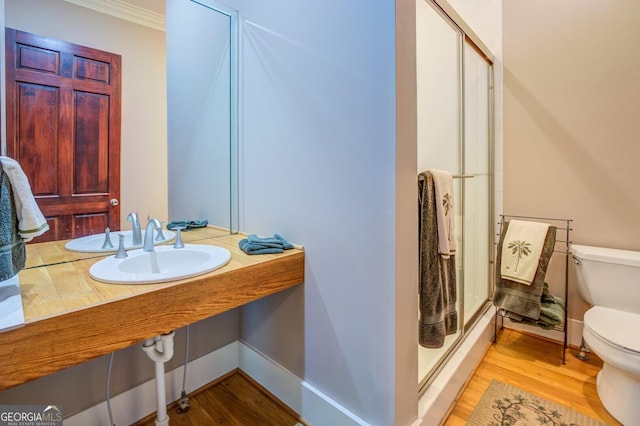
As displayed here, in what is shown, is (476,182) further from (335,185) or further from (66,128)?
(66,128)

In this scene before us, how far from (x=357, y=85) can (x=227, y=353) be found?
1.60m

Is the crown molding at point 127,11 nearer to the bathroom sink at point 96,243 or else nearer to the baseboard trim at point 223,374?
the bathroom sink at point 96,243

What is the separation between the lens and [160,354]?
3.92 ft

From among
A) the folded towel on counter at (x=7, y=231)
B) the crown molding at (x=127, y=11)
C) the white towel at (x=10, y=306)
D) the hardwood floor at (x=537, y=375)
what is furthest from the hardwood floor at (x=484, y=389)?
the crown molding at (x=127, y=11)

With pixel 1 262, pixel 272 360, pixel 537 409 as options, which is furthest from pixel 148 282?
pixel 537 409

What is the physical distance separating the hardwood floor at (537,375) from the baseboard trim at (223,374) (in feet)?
1.94

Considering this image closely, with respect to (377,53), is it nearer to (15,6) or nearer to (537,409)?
(15,6)

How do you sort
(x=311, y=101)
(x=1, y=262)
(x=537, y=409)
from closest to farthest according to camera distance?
(x=1, y=262) < (x=311, y=101) < (x=537, y=409)

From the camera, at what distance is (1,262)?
80 cm

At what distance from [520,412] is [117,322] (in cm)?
179

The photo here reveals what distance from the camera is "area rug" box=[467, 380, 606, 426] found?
142cm

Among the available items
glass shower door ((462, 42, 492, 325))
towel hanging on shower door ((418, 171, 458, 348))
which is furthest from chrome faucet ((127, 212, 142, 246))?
glass shower door ((462, 42, 492, 325))

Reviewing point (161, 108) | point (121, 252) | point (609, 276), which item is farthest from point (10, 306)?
point (609, 276)

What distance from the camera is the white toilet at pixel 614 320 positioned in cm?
137
